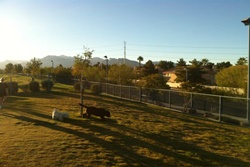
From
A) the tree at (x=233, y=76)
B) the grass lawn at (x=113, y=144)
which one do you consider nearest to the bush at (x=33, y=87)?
the grass lawn at (x=113, y=144)

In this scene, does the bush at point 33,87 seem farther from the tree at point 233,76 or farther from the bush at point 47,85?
the tree at point 233,76

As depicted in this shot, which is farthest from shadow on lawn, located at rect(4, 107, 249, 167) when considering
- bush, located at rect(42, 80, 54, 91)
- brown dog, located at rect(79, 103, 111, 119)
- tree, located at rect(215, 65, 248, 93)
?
tree, located at rect(215, 65, 248, 93)

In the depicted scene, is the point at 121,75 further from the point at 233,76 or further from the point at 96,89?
the point at 233,76

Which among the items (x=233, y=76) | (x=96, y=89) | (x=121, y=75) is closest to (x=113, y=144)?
(x=96, y=89)

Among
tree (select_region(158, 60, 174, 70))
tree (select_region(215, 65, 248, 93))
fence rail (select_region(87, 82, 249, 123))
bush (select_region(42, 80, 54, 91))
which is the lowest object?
fence rail (select_region(87, 82, 249, 123))

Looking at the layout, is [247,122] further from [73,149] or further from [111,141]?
[73,149]

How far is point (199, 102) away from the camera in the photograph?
14734 millimetres

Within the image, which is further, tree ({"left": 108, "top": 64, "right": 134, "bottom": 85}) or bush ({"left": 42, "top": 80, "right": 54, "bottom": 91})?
tree ({"left": 108, "top": 64, "right": 134, "bottom": 85})

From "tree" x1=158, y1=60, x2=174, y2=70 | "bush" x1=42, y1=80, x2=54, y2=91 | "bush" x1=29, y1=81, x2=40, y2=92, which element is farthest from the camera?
"tree" x1=158, y1=60, x2=174, y2=70

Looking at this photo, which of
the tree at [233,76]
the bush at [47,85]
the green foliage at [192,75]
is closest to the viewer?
the bush at [47,85]

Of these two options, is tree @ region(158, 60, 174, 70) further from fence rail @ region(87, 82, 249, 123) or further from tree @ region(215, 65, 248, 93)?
fence rail @ region(87, 82, 249, 123)

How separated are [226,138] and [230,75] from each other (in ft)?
90.2

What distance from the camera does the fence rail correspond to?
1251 centimetres

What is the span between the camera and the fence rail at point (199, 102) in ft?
41.0
